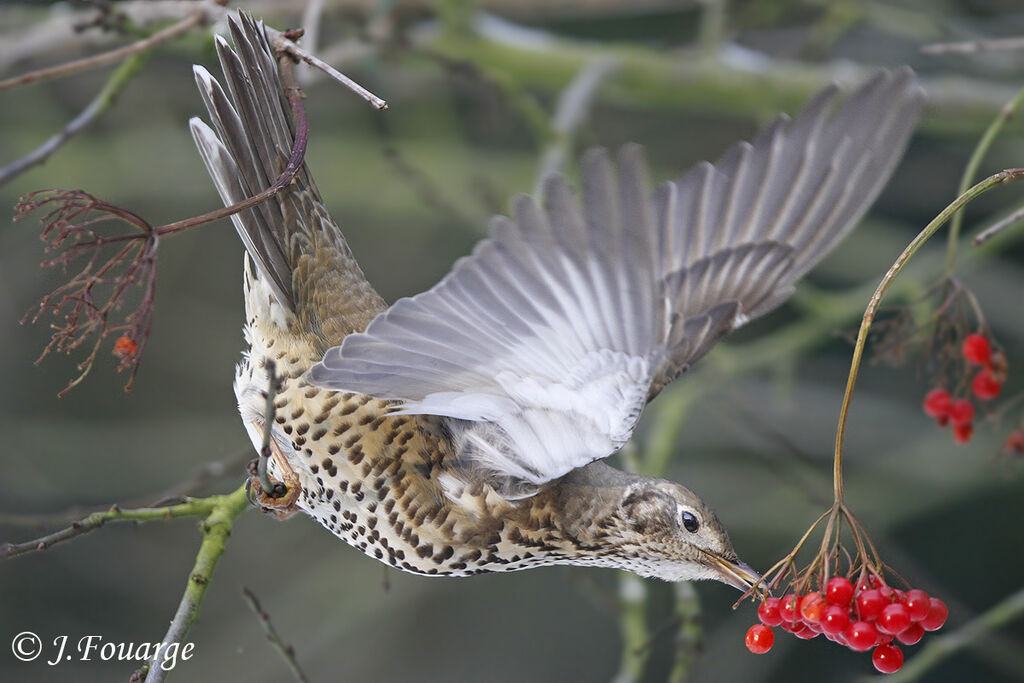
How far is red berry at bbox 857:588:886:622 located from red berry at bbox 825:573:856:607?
19 millimetres

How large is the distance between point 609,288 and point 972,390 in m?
1.01

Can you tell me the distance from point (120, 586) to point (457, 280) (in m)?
3.45

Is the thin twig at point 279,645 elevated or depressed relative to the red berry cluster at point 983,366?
depressed

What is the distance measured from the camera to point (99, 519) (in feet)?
5.80

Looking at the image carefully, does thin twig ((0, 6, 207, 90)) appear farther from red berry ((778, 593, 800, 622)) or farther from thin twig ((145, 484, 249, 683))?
red berry ((778, 593, 800, 622))

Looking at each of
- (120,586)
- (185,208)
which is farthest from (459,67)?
(120,586)

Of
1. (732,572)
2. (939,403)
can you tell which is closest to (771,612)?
(732,572)

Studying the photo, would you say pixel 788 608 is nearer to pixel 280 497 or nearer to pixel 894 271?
pixel 894 271

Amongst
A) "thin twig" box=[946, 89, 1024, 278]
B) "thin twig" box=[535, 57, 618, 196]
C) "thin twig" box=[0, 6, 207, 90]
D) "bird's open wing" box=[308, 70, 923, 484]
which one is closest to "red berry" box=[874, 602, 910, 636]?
"bird's open wing" box=[308, 70, 923, 484]

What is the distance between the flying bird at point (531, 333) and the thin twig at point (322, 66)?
277 millimetres

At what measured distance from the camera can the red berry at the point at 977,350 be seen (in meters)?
2.32

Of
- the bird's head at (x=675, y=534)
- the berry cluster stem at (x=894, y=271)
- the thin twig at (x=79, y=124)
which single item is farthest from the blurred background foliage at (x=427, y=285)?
the berry cluster stem at (x=894, y=271)

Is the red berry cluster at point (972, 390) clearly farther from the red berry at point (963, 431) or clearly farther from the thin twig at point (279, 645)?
the thin twig at point (279, 645)

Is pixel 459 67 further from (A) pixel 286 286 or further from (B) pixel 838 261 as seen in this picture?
(B) pixel 838 261
